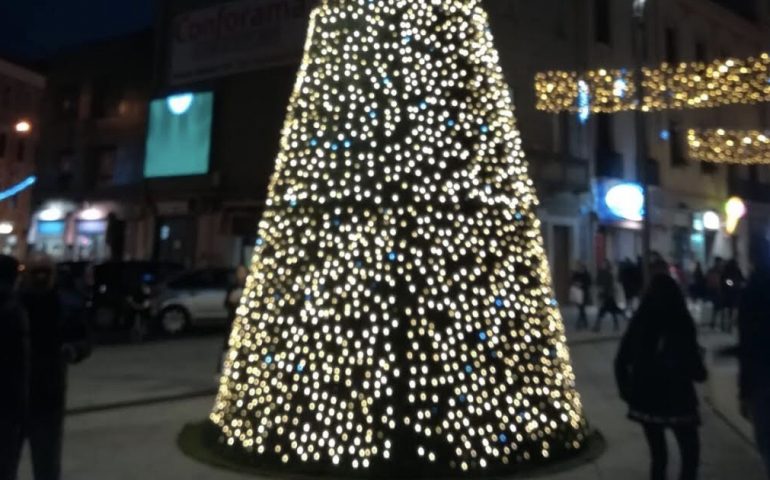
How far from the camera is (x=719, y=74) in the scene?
12.6 m

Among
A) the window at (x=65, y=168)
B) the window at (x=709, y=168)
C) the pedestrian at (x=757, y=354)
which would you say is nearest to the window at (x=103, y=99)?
the window at (x=65, y=168)

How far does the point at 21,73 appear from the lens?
43.2m

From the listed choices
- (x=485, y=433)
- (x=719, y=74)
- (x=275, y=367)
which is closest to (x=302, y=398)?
(x=275, y=367)

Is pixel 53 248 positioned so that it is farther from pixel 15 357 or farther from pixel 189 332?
pixel 15 357

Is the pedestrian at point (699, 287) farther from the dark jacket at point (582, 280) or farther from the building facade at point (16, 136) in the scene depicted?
the building facade at point (16, 136)

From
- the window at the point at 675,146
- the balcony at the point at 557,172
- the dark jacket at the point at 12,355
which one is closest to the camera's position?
the dark jacket at the point at 12,355

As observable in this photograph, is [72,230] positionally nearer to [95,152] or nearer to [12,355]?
[95,152]

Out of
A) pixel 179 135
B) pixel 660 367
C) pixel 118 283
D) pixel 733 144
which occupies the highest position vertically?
pixel 179 135

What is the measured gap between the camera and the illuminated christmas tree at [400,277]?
17.1 feet

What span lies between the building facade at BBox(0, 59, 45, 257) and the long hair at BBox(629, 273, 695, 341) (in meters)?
42.1

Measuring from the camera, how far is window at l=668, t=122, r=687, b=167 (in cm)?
2898

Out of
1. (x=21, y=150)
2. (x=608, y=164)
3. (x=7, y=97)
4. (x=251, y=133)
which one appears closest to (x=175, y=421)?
(x=251, y=133)

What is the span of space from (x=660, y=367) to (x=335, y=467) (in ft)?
7.35

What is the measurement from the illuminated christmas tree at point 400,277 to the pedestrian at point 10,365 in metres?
1.95
